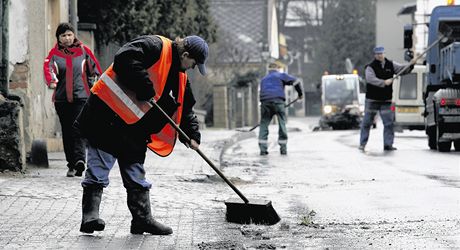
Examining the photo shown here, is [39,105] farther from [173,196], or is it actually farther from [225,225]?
[225,225]

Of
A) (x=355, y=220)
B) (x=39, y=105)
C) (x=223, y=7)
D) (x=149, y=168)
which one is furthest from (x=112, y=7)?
(x=223, y=7)

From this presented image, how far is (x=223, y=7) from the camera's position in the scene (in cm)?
6009

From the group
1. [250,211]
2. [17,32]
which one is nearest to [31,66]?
[17,32]

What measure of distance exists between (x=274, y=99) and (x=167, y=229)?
36.2ft

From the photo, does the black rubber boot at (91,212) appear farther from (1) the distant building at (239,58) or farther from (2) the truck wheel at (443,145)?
(1) the distant building at (239,58)

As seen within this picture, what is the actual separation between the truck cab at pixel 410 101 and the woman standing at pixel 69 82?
18348 millimetres

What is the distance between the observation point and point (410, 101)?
29.0 meters

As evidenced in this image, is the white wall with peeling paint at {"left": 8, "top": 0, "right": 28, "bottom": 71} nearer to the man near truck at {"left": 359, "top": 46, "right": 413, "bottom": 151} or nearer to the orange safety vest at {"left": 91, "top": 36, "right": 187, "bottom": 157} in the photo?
the orange safety vest at {"left": 91, "top": 36, "right": 187, "bottom": 157}

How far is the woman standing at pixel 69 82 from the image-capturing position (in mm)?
11195

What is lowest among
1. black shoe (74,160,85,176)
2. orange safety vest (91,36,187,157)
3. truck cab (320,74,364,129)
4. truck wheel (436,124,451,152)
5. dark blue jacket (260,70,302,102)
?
truck cab (320,74,364,129)

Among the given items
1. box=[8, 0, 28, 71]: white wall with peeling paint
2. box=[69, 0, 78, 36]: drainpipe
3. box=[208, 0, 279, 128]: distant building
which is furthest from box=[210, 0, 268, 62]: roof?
box=[8, 0, 28, 71]: white wall with peeling paint

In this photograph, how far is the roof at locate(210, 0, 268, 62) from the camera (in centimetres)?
5703

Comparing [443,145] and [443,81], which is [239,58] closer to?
[443,81]

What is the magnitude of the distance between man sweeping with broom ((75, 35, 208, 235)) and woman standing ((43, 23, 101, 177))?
3.96 meters
